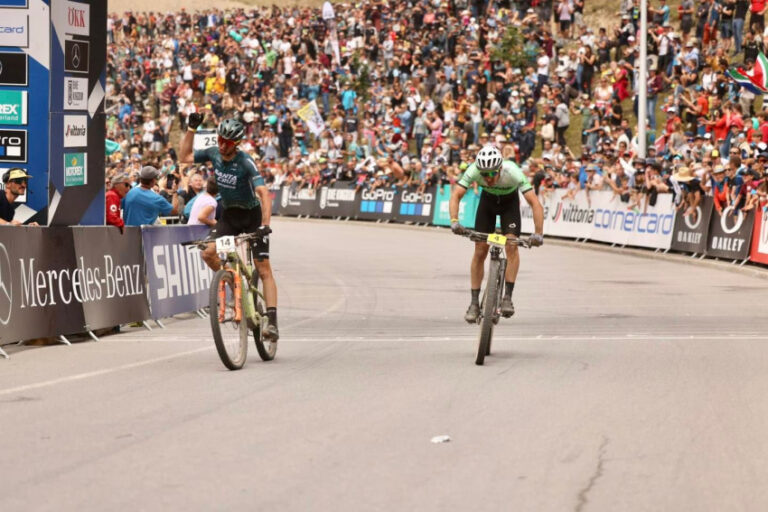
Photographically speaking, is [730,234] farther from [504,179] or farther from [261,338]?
[261,338]

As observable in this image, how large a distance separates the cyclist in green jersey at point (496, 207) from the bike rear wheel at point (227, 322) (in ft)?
6.88

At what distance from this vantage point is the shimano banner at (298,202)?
4706 centimetres

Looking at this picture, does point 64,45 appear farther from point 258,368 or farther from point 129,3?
point 129,3

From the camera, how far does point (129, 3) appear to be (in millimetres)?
78562

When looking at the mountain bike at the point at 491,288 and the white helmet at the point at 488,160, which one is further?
the white helmet at the point at 488,160

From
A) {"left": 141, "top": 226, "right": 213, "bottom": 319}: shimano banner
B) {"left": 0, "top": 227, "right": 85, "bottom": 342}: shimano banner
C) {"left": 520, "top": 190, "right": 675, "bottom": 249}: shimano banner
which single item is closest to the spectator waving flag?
{"left": 520, "top": 190, "right": 675, "bottom": 249}: shimano banner

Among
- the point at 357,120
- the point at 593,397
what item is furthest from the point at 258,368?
the point at 357,120

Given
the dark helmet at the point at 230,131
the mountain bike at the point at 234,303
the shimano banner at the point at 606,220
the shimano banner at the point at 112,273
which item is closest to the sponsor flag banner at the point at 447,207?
the shimano banner at the point at 606,220

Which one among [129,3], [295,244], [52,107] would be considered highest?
[129,3]

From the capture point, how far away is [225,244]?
11.0m

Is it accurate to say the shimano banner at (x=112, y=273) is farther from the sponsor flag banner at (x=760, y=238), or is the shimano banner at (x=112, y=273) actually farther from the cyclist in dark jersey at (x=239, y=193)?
the sponsor flag banner at (x=760, y=238)

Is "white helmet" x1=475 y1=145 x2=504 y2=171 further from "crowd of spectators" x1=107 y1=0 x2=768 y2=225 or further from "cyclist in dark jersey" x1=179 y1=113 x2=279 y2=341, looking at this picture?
"crowd of spectators" x1=107 y1=0 x2=768 y2=225

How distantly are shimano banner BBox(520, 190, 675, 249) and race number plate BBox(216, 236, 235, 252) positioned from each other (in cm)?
1781

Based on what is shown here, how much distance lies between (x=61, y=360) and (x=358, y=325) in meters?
4.20
